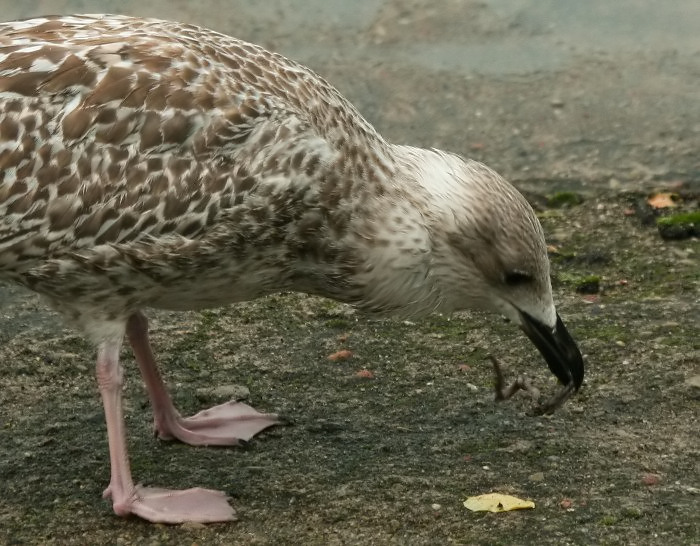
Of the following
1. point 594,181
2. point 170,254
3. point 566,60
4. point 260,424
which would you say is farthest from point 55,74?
point 566,60

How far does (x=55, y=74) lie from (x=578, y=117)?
4611 millimetres

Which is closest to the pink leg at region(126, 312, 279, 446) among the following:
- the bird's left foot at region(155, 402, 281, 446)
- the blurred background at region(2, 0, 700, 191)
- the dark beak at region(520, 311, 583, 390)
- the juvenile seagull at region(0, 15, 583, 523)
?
the bird's left foot at region(155, 402, 281, 446)

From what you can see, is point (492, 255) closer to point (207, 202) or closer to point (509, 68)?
point (207, 202)

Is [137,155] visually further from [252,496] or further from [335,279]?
[252,496]

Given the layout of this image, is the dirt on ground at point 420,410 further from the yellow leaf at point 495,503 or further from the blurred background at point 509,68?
the blurred background at point 509,68

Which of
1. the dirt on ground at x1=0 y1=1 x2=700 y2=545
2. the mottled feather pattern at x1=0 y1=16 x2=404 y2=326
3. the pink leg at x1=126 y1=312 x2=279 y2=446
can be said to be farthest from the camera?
the pink leg at x1=126 y1=312 x2=279 y2=446

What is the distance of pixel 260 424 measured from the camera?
16.6 ft

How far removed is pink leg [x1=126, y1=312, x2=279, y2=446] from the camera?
16.3 ft

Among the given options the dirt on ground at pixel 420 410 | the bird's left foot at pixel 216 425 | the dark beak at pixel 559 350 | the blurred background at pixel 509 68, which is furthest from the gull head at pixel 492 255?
the blurred background at pixel 509 68

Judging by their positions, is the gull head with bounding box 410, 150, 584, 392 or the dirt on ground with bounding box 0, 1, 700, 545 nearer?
the dirt on ground with bounding box 0, 1, 700, 545

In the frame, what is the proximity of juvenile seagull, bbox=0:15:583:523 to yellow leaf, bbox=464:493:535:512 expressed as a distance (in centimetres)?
50

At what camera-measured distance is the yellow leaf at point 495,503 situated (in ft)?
14.5

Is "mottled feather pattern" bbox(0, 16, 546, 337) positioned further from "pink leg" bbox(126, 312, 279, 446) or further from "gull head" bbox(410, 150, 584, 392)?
"pink leg" bbox(126, 312, 279, 446)

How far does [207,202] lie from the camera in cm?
429
